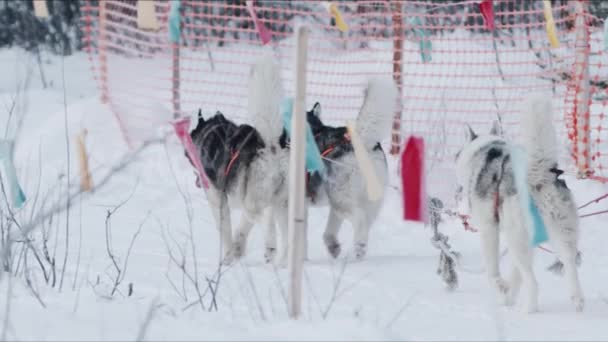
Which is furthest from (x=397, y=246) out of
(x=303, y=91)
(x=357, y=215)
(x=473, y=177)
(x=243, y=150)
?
(x=303, y=91)

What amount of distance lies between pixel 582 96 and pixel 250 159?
3.60 metres

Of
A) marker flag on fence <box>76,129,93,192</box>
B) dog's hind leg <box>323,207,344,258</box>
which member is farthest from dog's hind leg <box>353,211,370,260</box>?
marker flag on fence <box>76,129,93,192</box>

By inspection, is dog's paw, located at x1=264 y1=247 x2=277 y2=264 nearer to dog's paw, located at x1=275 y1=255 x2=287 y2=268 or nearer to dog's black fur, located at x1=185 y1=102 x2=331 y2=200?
dog's paw, located at x1=275 y1=255 x2=287 y2=268

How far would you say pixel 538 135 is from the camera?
4.54 metres

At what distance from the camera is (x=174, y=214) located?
25.5ft

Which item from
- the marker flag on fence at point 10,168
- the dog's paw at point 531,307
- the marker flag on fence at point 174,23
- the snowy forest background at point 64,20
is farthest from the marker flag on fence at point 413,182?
the snowy forest background at point 64,20

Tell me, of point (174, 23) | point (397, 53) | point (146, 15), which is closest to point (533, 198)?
point (146, 15)

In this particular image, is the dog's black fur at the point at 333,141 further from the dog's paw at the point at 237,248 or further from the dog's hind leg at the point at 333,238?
the dog's paw at the point at 237,248

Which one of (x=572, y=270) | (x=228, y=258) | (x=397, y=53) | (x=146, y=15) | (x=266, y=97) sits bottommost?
(x=228, y=258)

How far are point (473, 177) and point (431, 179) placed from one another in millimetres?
3761

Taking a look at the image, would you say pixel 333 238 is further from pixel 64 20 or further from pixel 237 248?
pixel 64 20

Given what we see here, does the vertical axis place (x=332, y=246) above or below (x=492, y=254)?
below

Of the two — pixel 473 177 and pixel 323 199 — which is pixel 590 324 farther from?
pixel 323 199

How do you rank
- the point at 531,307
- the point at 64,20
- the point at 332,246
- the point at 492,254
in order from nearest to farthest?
the point at 531,307 < the point at 492,254 < the point at 332,246 < the point at 64,20
